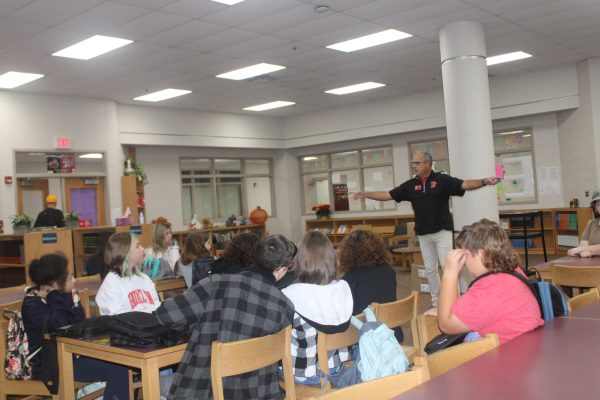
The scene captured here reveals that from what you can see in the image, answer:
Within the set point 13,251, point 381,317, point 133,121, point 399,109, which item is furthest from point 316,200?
point 381,317

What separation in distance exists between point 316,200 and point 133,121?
5475 mm

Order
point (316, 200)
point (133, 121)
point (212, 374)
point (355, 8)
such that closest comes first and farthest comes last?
1. point (212, 374)
2. point (355, 8)
3. point (133, 121)
4. point (316, 200)

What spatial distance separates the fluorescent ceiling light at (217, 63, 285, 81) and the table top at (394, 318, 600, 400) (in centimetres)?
760

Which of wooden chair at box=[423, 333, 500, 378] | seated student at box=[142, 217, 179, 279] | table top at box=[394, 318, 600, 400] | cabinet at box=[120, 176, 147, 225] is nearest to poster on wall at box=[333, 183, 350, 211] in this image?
cabinet at box=[120, 176, 147, 225]

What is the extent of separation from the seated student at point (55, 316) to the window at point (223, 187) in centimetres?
986

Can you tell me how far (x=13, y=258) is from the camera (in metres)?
8.85

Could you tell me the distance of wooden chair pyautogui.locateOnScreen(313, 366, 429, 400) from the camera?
1.62 meters

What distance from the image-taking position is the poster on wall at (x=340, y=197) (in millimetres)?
14734

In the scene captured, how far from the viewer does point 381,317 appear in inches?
119

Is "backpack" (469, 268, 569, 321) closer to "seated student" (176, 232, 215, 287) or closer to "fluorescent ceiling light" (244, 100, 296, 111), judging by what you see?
"seated student" (176, 232, 215, 287)

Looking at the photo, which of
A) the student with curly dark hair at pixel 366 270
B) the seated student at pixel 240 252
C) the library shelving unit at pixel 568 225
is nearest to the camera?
the student with curly dark hair at pixel 366 270

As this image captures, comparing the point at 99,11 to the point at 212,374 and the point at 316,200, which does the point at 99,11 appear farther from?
the point at 316,200

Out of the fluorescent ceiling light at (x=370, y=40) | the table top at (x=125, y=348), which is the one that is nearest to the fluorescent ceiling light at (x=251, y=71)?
the fluorescent ceiling light at (x=370, y=40)

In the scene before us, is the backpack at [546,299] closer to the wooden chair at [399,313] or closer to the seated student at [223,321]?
the wooden chair at [399,313]
